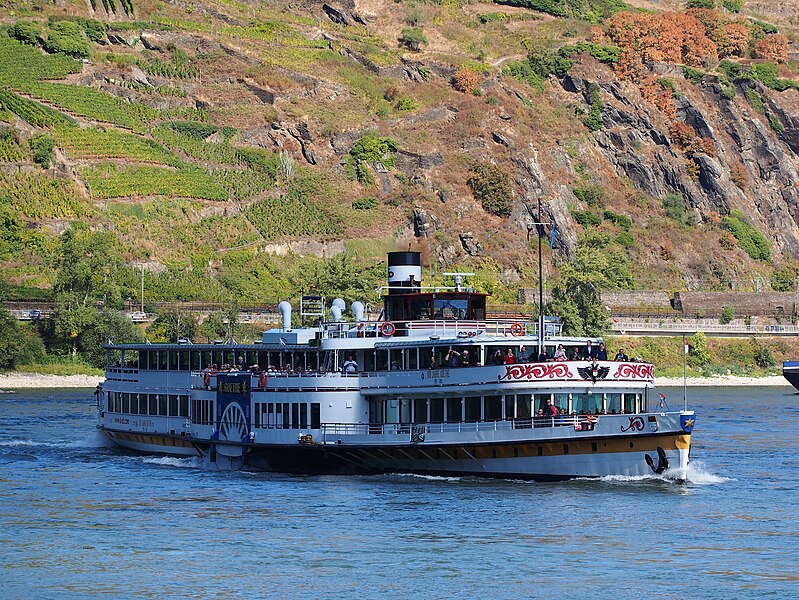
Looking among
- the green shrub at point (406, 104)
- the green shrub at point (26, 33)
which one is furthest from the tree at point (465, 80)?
the green shrub at point (26, 33)

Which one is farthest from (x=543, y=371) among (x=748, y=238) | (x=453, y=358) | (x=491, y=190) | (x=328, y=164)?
(x=748, y=238)

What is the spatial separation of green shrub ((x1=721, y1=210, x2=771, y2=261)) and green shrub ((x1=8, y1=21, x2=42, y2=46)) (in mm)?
81110

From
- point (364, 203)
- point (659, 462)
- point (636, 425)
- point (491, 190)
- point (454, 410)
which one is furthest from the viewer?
point (491, 190)

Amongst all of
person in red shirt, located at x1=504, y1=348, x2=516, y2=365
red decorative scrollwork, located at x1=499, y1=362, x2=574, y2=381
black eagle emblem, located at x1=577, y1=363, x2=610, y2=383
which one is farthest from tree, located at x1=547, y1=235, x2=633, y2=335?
red decorative scrollwork, located at x1=499, y1=362, x2=574, y2=381

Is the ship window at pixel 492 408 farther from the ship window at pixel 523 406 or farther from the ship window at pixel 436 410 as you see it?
the ship window at pixel 436 410

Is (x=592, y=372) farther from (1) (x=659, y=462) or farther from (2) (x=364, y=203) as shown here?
(2) (x=364, y=203)

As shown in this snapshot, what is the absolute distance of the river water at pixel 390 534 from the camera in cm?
4262

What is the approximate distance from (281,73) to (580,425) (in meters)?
127

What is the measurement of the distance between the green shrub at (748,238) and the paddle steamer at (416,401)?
119963 mm

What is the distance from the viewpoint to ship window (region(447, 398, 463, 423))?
60.3 m

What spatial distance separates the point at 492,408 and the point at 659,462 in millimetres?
6561

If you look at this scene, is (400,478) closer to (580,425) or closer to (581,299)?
(580,425)

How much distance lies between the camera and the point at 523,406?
2299 inches

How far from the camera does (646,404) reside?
60.2 metres
